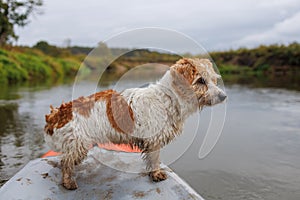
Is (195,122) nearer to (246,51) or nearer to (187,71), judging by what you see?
(187,71)

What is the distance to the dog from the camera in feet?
8.44

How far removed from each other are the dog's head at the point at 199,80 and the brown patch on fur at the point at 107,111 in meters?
0.49

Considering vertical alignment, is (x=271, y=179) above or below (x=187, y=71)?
below

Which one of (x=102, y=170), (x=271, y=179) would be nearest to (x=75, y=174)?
(x=102, y=170)

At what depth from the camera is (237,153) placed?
17.0ft

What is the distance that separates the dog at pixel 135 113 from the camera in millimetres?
2572

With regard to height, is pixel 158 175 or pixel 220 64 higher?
pixel 220 64

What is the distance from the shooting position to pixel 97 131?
264cm

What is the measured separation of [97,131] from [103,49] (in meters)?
0.75

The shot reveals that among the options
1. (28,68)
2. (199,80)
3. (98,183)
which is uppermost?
(28,68)

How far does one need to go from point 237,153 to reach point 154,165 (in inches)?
108

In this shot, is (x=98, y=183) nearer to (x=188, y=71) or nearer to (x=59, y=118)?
(x=59, y=118)

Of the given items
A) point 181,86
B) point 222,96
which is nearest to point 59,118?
point 181,86

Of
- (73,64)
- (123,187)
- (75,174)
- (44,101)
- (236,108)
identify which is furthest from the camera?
(73,64)
